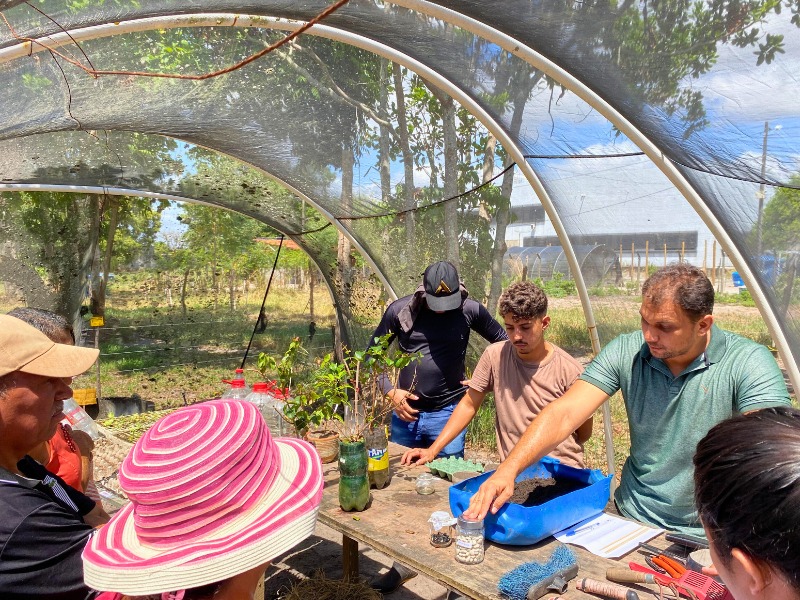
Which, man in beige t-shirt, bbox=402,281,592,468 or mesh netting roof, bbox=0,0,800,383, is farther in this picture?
man in beige t-shirt, bbox=402,281,592,468

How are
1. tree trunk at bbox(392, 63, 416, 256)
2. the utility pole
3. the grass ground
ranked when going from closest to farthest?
1. the utility pole
2. tree trunk at bbox(392, 63, 416, 256)
3. the grass ground

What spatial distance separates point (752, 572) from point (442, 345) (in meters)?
3.04

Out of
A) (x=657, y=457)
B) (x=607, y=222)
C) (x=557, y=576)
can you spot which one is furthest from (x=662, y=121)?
(x=557, y=576)

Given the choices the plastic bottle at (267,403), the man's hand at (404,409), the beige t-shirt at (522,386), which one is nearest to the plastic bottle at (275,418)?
the plastic bottle at (267,403)

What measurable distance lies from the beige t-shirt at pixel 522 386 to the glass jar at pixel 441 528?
0.87 metres

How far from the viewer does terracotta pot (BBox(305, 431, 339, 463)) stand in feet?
10.3

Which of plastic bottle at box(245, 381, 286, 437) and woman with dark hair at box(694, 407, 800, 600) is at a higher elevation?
woman with dark hair at box(694, 407, 800, 600)

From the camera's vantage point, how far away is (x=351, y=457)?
2553 millimetres

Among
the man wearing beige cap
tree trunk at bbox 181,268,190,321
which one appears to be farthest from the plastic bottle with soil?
tree trunk at bbox 181,268,190,321

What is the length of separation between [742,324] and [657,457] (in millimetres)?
7681

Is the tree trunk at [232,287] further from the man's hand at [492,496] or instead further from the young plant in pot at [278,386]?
the man's hand at [492,496]

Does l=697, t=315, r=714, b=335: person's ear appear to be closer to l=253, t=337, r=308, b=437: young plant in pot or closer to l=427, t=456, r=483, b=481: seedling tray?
l=427, t=456, r=483, b=481: seedling tray

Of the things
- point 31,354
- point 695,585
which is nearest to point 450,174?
point 695,585

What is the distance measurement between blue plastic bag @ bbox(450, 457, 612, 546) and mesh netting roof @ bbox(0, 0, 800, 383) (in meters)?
1.20
